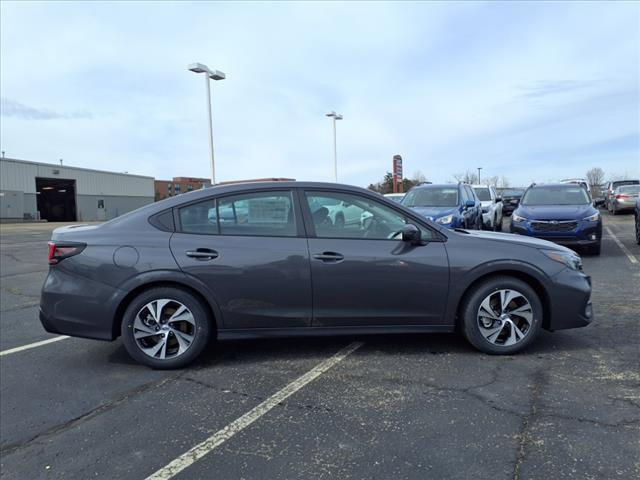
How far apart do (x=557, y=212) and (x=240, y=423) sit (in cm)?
906

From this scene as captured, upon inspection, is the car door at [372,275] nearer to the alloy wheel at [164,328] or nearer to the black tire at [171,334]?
the black tire at [171,334]

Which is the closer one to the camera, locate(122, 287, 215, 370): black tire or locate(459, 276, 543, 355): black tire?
locate(122, 287, 215, 370): black tire

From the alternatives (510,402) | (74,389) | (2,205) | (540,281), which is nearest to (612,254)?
(540,281)

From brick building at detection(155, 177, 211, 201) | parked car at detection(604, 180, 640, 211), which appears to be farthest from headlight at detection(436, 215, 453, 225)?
brick building at detection(155, 177, 211, 201)

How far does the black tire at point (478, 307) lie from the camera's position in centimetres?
438

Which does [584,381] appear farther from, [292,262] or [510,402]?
[292,262]

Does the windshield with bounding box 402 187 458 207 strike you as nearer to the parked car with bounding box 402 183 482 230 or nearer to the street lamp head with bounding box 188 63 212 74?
the parked car with bounding box 402 183 482 230

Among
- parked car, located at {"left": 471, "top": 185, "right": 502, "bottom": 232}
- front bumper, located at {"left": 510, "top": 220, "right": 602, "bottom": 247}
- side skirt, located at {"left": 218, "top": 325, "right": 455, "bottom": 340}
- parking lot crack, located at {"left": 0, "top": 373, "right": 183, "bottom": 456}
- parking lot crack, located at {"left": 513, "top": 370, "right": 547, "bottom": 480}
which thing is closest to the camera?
parking lot crack, located at {"left": 513, "top": 370, "right": 547, "bottom": 480}

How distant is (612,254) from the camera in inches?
421

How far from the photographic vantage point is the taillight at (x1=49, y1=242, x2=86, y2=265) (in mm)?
4293

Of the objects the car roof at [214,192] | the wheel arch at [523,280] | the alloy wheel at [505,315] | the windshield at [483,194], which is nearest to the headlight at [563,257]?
the wheel arch at [523,280]

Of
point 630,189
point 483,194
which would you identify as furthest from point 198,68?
point 630,189

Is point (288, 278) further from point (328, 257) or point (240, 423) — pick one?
point (240, 423)

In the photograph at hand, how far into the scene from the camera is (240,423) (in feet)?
10.9
